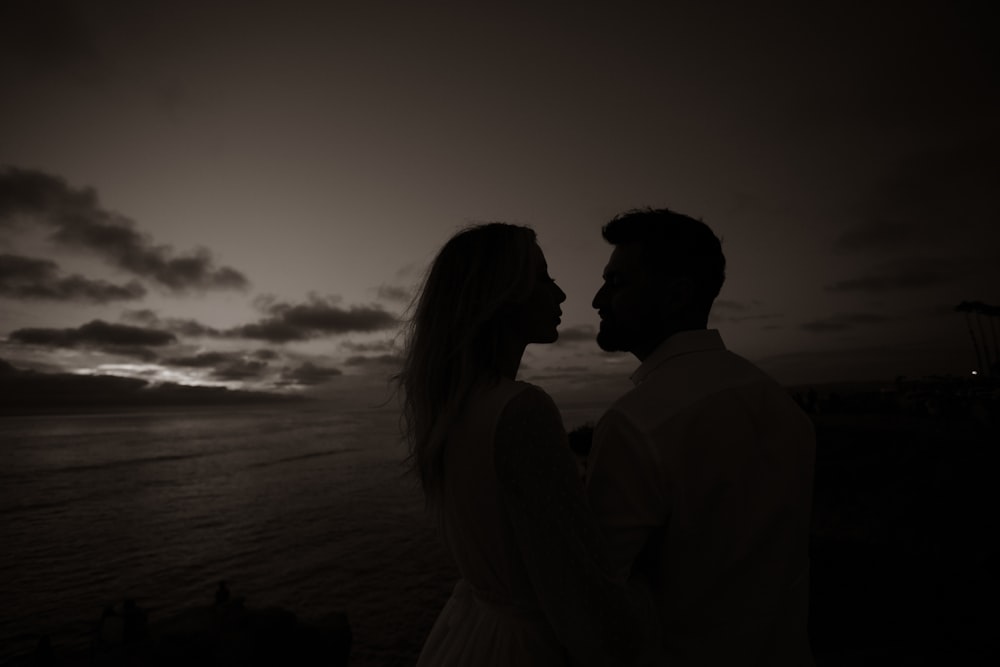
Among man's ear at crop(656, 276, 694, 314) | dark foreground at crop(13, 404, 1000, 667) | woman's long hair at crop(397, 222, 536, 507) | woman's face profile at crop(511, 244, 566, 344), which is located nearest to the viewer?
woman's long hair at crop(397, 222, 536, 507)

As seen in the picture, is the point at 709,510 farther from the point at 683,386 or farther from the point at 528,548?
the point at 528,548

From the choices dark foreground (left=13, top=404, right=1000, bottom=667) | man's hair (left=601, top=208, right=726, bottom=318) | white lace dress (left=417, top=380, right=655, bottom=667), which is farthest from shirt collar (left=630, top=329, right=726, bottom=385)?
dark foreground (left=13, top=404, right=1000, bottom=667)

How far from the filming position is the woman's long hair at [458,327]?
1.81 meters

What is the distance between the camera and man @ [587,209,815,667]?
1.61 m

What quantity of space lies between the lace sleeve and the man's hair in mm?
936

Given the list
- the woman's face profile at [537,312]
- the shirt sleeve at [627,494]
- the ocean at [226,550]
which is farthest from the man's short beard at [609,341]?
the ocean at [226,550]

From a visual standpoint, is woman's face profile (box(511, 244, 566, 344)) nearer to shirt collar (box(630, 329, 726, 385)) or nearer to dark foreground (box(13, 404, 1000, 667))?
shirt collar (box(630, 329, 726, 385))

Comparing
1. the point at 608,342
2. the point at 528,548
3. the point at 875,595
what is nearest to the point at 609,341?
the point at 608,342

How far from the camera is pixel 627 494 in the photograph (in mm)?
1612

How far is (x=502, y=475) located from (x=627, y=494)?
404 millimetres

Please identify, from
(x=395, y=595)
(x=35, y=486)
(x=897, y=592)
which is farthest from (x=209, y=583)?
(x=35, y=486)

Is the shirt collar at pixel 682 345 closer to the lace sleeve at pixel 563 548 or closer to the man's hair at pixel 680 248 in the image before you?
the man's hair at pixel 680 248

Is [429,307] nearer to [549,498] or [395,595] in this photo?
[549,498]

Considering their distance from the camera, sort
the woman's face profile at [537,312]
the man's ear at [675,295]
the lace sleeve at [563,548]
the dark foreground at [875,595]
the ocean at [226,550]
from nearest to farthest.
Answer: the lace sleeve at [563,548] < the woman's face profile at [537,312] < the man's ear at [675,295] < the dark foreground at [875,595] < the ocean at [226,550]
